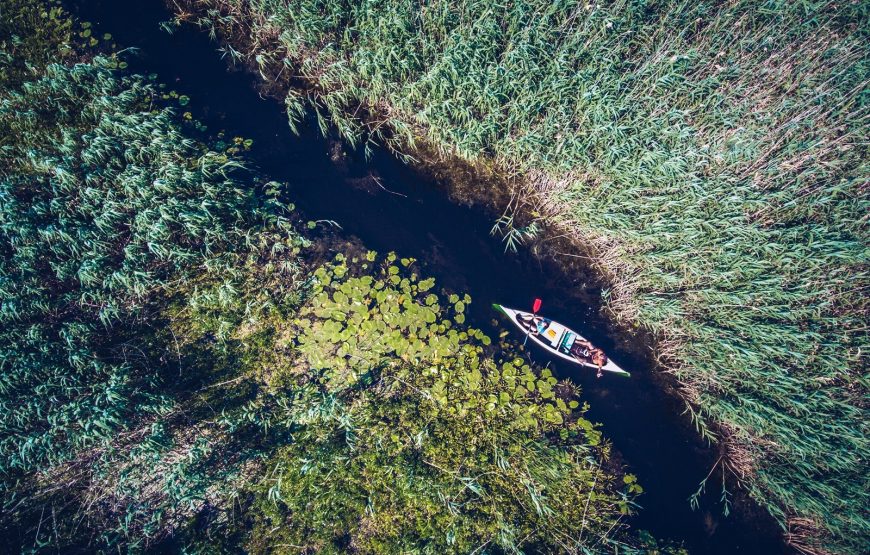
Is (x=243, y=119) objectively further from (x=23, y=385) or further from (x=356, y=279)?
(x=23, y=385)

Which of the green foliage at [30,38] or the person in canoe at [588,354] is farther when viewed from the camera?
the person in canoe at [588,354]

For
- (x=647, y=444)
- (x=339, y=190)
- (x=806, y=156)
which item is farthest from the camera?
(x=339, y=190)

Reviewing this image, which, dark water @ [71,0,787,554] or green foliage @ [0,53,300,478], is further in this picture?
dark water @ [71,0,787,554]

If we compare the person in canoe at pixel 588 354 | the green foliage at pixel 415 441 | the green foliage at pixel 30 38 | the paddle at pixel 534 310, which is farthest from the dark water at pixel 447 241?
the green foliage at pixel 415 441

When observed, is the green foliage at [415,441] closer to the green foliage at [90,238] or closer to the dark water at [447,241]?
the dark water at [447,241]

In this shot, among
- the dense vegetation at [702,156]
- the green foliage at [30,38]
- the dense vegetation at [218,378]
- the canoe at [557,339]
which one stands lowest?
the dense vegetation at [218,378]

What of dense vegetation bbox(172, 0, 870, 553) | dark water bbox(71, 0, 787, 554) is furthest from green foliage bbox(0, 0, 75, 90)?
dense vegetation bbox(172, 0, 870, 553)

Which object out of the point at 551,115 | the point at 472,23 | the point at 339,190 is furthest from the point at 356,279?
the point at 472,23

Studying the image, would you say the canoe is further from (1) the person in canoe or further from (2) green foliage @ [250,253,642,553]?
(2) green foliage @ [250,253,642,553]
